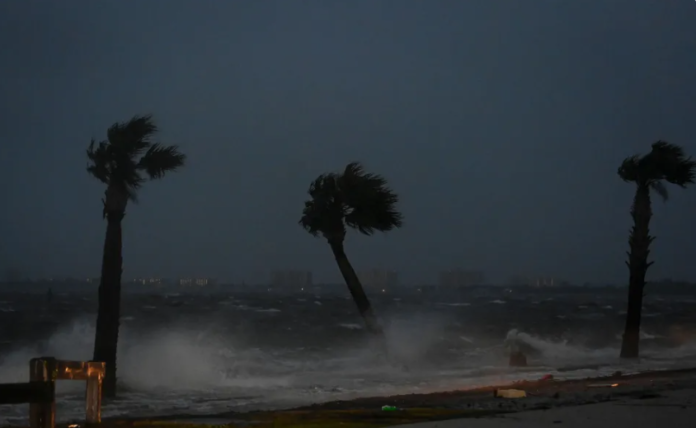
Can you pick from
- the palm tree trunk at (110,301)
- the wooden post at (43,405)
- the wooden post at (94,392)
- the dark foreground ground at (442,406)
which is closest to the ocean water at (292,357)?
the palm tree trunk at (110,301)

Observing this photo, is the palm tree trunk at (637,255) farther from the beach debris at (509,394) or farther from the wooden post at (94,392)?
the wooden post at (94,392)

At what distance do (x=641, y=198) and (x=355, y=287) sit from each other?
31.5 feet

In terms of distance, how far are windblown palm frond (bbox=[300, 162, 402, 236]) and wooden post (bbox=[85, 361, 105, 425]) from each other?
1538 centimetres

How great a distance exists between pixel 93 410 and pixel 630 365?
1919 cm

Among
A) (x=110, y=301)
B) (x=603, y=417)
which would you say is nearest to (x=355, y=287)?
(x=110, y=301)

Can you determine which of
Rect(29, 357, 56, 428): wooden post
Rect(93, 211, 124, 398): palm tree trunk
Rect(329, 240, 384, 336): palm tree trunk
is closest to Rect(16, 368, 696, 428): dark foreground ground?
Rect(29, 357, 56, 428): wooden post

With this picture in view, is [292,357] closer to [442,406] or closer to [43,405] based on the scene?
[442,406]

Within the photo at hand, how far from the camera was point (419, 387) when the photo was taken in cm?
2130

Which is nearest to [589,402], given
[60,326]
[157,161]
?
[157,161]

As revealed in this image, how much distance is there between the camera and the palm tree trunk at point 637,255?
2830 cm

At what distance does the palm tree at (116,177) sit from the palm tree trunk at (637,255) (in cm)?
1520

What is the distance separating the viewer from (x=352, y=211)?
2670 cm

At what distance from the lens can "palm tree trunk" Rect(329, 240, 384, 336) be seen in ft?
87.7

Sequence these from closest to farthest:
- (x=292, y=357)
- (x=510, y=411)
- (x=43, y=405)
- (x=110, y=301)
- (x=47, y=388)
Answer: (x=47, y=388), (x=43, y=405), (x=510, y=411), (x=110, y=301), (x=292, y=357)
